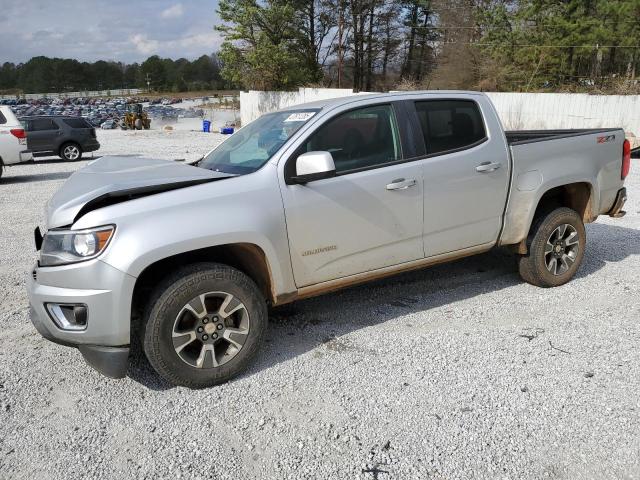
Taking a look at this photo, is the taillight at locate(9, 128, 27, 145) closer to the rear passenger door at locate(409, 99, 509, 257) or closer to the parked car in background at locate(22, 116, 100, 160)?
the parked car in background at locate(22, 116, 100, 160)

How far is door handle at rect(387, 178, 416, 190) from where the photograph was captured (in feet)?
12.7

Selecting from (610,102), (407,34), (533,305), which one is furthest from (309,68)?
(533,305)

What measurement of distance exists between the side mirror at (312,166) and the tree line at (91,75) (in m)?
141

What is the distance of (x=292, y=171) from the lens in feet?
11.6

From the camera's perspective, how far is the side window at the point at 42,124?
16875 millimetres

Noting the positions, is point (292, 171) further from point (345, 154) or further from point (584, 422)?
point (584, 422)

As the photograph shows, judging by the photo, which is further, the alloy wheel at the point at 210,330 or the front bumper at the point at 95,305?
the alloy wheel at the point at 210,330

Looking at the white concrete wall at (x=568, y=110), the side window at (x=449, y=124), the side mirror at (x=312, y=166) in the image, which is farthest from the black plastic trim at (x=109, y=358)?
the white concrete wall at (x=568, y=110)

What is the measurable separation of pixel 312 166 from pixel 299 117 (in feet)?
2.34

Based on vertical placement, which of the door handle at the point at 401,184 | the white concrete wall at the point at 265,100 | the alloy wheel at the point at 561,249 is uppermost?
the white concrete wall at the point at 265,100

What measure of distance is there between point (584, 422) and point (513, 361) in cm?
72

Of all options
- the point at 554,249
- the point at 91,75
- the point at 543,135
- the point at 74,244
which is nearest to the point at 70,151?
the point at 543,135

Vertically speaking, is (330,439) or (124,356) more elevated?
(124,356)

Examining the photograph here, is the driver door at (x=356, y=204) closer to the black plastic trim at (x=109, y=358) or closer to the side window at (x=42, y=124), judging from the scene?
the black plastic trim at (x=109, y=358)
